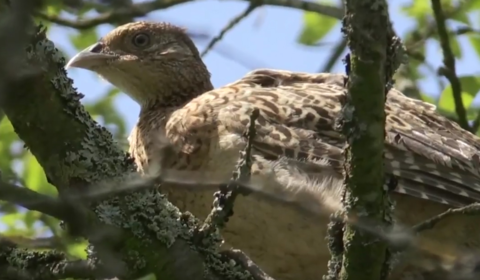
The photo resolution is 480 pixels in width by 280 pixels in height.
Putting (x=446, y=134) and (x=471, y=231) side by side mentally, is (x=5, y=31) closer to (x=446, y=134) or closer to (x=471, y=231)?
(x=471, y=231)

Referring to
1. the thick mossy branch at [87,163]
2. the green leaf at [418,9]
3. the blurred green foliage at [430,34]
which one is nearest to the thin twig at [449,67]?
the blurred green foliage at [430,34]

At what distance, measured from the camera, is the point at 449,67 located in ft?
16.9

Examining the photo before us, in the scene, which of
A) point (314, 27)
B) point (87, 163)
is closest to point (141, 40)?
point (314, 27)

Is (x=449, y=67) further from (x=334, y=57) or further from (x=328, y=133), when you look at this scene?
(x=328, y=133)

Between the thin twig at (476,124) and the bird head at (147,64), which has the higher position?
the bird head at (147,64)

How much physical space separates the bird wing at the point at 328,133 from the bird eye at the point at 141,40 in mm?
1013

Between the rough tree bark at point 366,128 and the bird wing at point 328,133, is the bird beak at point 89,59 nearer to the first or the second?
the bird wing at point 328,133

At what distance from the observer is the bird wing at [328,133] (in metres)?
4.21

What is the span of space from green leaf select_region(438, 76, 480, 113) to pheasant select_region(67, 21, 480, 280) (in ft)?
0.65

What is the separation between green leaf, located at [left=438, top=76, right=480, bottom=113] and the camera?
5203 mm

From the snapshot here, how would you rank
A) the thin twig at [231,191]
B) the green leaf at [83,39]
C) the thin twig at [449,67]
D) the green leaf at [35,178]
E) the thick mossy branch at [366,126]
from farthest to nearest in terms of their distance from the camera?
the green leaf at [83,39]
the thin twig at [449,67]
the green leaf at [35,178]
the thin twig at [231,191]
the thick mossy branch at [366,126]

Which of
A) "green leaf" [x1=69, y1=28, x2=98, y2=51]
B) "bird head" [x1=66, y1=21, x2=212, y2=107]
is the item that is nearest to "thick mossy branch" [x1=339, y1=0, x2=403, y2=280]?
"bird head" [x1=66, y1=21, x2=212, y2=107]

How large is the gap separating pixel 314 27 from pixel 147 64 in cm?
116

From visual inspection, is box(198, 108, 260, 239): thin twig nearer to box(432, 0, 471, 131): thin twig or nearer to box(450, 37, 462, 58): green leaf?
box(432, 0, 471, 131): thin twig
